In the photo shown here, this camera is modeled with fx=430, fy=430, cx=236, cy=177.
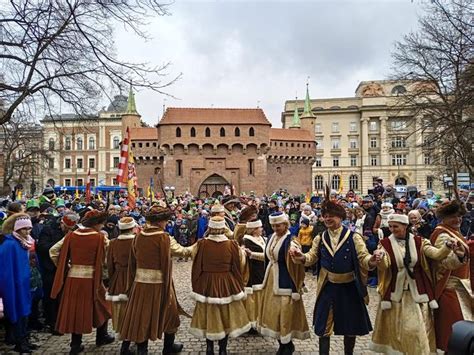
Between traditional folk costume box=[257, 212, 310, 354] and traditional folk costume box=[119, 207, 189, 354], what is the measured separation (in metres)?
1.29

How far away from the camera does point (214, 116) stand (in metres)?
50.8

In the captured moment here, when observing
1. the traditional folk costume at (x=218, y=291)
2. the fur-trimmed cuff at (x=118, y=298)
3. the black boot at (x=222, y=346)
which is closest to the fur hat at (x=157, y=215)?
the traditional folk costume at (x=218, y=291)

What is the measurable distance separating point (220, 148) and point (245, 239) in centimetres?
4429

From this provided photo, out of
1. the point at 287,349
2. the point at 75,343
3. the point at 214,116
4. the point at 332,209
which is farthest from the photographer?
the point at 214,116

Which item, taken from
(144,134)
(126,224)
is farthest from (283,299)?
(144,134)

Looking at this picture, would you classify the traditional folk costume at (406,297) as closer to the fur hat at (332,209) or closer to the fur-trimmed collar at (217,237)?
the fur hat at (332,209)

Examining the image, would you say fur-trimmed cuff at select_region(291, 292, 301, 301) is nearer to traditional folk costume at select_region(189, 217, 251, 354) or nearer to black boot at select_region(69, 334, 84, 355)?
traditional folk costume at select_region(189, 217, 251, 354)

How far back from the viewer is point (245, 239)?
6.47 metres

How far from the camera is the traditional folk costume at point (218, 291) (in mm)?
5562

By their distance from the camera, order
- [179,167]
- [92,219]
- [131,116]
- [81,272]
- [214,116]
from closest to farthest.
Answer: [81,272] < [92,219] < [179,167] < [214,116] < [131,116]

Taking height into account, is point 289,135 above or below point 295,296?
above

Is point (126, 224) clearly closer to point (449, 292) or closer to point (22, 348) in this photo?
point (22, 348)

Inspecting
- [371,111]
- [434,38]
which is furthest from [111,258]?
[371,111]

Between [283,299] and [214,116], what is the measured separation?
46.2m
